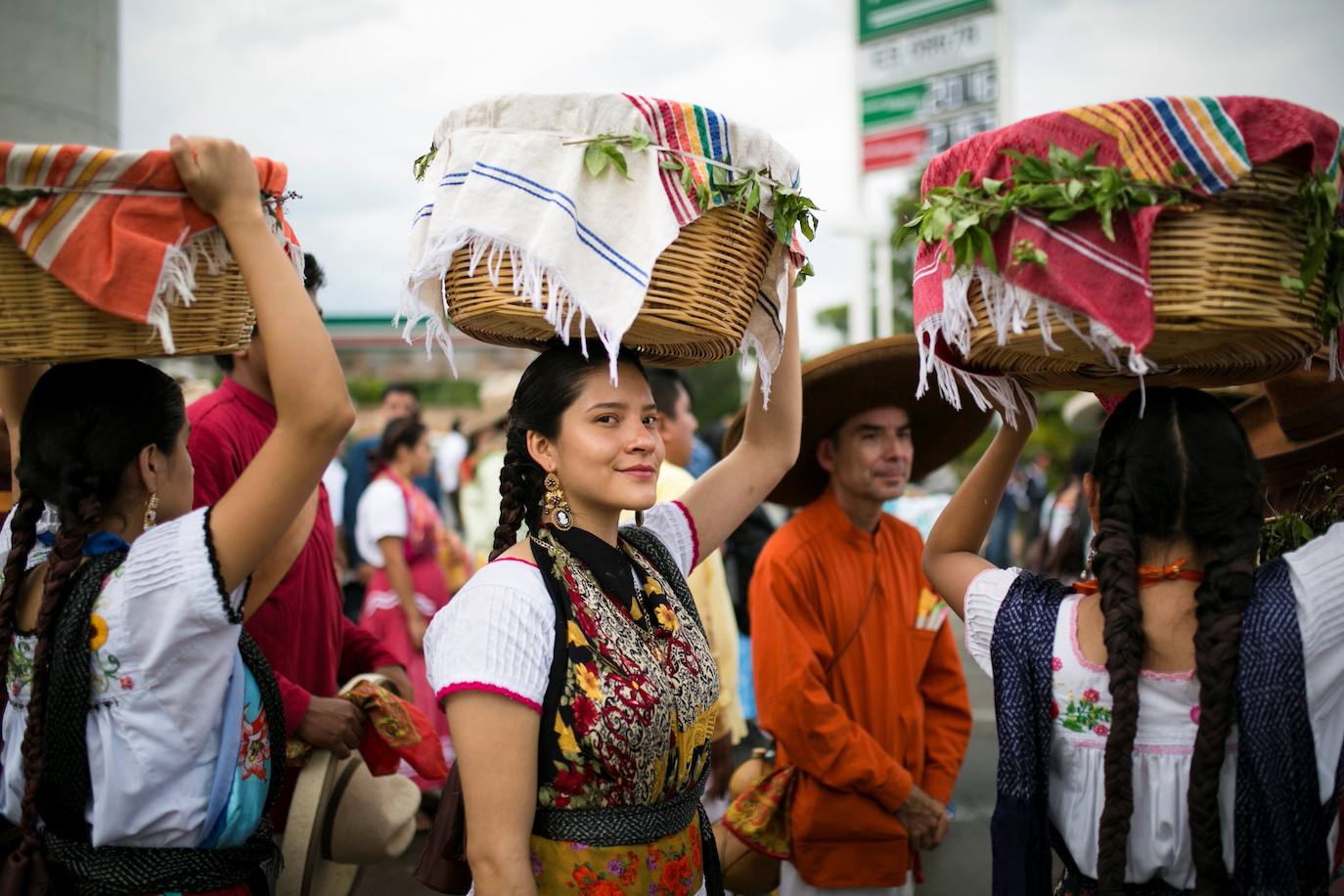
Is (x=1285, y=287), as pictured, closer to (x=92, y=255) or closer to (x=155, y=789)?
(x=92, y=255)

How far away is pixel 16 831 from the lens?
1.92 m

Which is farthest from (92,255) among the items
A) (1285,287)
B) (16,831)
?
(1285,287)

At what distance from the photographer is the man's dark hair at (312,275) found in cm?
305

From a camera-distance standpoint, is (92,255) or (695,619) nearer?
(92,255)

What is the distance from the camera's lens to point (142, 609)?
181cm

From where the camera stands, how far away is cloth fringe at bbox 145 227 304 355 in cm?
173

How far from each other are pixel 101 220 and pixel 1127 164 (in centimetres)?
164

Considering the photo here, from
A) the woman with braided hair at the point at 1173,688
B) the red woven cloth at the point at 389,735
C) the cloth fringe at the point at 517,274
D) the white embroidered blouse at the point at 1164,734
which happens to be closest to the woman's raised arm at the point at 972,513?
the woman with braided hair at the point at 1173,688

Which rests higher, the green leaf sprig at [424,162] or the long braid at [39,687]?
the green leaf sprig at [424,162]

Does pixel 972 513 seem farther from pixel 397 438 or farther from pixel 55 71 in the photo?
pixel 55 71

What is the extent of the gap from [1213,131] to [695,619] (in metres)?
1.39

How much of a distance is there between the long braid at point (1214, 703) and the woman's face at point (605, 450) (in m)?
1.06

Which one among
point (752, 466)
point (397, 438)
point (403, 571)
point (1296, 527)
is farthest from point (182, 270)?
point (397, 438)

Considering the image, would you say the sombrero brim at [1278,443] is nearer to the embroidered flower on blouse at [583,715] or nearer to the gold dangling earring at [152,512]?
the embroidered flower on blouse at [583,715]
